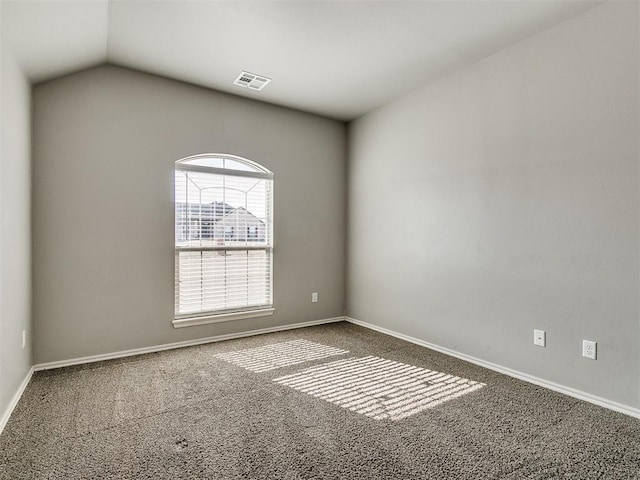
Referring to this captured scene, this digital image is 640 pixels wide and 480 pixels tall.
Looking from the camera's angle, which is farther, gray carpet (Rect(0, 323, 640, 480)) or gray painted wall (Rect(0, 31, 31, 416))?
gray painted wall (Rect(0, 31, 31, 416))

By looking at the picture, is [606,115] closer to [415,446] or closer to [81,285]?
[415,446]

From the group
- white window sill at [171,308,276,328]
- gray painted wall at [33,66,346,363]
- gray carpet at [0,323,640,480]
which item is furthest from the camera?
white window sill at [171,308,276,328]

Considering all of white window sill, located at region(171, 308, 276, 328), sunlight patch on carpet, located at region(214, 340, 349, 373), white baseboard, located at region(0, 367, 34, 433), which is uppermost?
white window sill, located at region(171, 308, 276, 328)

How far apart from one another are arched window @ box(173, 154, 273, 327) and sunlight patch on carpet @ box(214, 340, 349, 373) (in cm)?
57

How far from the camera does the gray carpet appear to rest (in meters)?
1.72

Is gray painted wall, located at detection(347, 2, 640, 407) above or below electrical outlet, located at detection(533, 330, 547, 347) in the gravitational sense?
above

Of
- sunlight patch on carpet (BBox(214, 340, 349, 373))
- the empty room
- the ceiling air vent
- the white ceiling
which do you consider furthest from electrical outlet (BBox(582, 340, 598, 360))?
the ceiling air vent

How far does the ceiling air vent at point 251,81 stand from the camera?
134 inches

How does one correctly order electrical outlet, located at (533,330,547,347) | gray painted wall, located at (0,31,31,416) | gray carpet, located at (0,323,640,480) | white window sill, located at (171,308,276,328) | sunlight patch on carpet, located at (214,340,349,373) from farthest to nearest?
white window sill, located at (171,308,276,328)
sunlight patch on carpet, located at (214,340,349,373)
electrical outlet, located at (533,330,547,347)
gray painted wall, located at (0,31,31,416)
gray carpet, located at (0,323,640,480)

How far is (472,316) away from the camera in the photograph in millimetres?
3199

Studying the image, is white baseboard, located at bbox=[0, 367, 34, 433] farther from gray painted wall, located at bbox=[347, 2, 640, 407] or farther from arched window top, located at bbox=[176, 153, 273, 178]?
gray painted wall, located at bbox=[347, 2, 640, 407]

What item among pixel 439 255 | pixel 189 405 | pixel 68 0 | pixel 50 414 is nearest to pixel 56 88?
pixel 68 0

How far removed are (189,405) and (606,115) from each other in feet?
11.0

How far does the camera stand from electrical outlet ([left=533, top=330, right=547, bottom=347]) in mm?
2678
